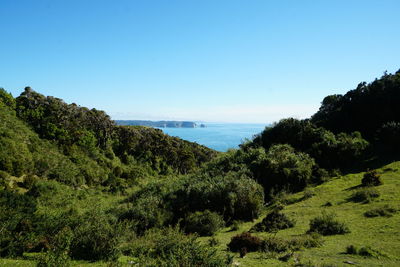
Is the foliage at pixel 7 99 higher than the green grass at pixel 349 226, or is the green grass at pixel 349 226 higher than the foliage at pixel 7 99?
the foliage at pixel 7 99

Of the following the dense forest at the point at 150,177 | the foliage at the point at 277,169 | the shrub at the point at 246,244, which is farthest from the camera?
the foliage at the point at 277,169

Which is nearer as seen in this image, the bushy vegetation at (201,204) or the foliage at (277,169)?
the bushy vegetation at (201,204)

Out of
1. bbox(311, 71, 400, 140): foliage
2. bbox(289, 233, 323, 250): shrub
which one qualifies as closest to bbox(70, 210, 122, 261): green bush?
bbox(289, 233, 323, 250): shrub

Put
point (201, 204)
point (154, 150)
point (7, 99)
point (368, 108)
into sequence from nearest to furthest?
point (201, 204) → point (368, 108) → point (7, 99) → point (154, 150)

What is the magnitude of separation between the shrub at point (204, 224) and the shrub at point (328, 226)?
19.9 ft

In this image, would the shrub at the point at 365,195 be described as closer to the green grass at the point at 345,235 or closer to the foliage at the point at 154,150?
the green grass at the point at 345,235

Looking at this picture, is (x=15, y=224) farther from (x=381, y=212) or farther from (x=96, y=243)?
(x=381, y=212)

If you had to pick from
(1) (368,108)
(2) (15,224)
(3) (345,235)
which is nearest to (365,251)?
(3) (345,235)

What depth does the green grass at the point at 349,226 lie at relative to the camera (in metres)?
10.4

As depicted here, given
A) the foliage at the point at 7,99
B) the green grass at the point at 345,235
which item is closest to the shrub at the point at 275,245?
the green grass at the point at 345,235

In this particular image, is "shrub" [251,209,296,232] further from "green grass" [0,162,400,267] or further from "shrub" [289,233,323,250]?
"shrub" [289,233,323,250]

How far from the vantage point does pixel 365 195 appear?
18.9 metres

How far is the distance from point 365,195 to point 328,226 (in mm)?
6765

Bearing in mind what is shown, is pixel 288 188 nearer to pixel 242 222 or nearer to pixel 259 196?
pixel 259 196
